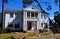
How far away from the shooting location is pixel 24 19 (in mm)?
46188

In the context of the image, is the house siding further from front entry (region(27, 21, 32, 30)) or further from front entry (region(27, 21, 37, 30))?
front entry (region(27, 21, 37, 30))

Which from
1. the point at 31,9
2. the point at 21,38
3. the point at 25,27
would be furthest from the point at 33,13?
the point at 21,38

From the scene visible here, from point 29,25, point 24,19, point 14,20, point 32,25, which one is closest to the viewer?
point 24,19

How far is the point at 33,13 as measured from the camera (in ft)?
153

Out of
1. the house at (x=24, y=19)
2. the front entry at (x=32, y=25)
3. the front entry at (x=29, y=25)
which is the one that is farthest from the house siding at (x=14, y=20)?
the front entry at (x=32, y=25)

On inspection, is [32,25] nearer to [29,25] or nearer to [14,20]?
[29,25]

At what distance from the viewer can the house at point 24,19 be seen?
152 ft

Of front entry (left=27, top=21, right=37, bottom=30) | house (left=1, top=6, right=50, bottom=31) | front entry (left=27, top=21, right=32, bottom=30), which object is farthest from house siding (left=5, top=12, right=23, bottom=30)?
front entry (left=27, top=21, right=37, bottom=30)

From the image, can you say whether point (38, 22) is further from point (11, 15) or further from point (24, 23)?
point (11, 15)

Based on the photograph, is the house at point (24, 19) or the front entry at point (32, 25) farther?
the front entry at point (32, 25)

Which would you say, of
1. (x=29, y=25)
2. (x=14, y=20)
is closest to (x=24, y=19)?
(x=14, y=20)

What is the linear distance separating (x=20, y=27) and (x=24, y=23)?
65.3 inches

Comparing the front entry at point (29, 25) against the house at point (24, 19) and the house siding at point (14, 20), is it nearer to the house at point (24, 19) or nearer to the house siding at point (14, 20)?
the house at point (24, 19)

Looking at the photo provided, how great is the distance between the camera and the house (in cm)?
4625
